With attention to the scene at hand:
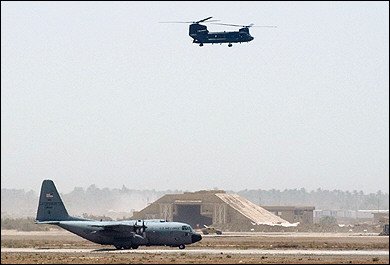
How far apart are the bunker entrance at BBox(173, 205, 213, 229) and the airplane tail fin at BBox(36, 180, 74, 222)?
7797 cm

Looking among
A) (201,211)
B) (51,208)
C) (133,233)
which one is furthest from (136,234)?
(201,211)

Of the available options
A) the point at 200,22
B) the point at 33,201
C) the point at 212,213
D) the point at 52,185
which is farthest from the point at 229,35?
the point at 33,201

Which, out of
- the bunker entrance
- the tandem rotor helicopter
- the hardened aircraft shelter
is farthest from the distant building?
the tandem rotor helicopter

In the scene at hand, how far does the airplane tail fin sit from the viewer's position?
77.0m

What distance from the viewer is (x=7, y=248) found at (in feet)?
246

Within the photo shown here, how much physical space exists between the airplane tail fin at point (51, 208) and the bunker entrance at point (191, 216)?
77974 mm

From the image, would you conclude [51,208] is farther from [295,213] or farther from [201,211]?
[295,213]

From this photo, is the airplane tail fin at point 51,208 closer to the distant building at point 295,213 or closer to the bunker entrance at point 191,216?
the bunker entrance at point 191,216

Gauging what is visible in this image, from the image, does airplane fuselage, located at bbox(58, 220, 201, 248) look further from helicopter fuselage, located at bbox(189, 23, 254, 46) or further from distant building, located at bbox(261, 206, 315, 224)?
distant building, located at bbox(261, 206, 315, 224)

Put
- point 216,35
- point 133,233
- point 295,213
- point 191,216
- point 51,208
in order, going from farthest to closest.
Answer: point 295,213 < point 191,216 < point 216,35 < point 51,208 < point 133,233

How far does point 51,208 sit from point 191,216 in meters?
83.4

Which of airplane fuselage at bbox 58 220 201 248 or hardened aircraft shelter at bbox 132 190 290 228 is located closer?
airplane fuselage at bbox 58 220 201 248

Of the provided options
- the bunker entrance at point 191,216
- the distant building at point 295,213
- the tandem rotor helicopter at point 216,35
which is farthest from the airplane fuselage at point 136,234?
the distant building at point 295,213

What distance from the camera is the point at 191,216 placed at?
521 feet
